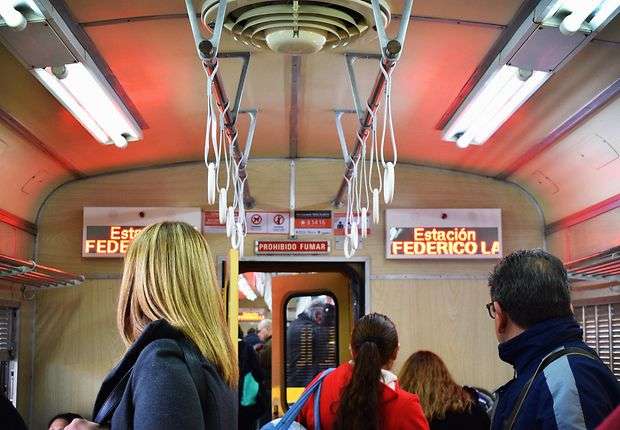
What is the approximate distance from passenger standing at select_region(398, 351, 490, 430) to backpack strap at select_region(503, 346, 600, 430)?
86.3 inches

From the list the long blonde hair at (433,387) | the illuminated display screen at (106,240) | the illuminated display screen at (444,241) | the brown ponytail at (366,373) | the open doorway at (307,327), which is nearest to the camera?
the brown ponytail at (366,373)

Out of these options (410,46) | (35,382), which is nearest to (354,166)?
(410,46)

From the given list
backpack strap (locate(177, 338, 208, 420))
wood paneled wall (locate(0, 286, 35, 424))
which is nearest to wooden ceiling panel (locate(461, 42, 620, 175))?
backpack strap (locate(177, 338, 208, 420))

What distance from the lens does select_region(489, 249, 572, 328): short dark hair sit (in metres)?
2.27

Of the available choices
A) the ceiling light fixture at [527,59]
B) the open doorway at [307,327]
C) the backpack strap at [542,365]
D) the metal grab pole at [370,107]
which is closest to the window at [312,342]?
the open doorway at [307,327]

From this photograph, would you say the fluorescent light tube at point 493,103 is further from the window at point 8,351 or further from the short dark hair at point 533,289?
the window at point 8,351

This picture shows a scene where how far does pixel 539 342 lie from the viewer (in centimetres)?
220

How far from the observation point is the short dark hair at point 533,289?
2268 millimetres

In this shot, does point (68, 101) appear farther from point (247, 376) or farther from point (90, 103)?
point (247, 376)

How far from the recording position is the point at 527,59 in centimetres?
432

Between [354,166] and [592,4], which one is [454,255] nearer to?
[354,166]

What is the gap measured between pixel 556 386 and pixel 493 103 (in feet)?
11.5

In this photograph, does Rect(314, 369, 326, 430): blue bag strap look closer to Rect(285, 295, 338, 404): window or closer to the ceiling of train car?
the ceiling of train car

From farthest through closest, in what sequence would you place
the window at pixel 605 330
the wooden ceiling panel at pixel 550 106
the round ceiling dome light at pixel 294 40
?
the window at pixel 605 330 → the wooden ceiling panel at pixel 550 106 → the round ceiling dome light at pixel 294 40
